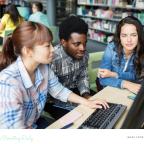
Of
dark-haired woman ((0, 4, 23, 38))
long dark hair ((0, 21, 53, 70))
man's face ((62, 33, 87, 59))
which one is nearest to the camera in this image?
long dark hair ((0, 21, 53, 70))

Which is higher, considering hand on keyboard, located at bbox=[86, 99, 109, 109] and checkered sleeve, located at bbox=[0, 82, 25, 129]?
checkered sleeve, located at bbox=[0, 82, 25, 129]

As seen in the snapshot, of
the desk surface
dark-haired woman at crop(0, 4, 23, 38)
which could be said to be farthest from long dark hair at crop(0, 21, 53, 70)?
dark-haired woman at crop(0, 4, 23, 38)

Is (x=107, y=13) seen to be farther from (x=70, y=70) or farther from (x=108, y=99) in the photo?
(x=108, y=99)

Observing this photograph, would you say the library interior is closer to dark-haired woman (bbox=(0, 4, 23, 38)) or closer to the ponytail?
the ponytail

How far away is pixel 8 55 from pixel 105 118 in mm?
601

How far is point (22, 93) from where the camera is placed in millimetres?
1231

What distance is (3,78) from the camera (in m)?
1.17

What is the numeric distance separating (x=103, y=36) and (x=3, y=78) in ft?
17.3

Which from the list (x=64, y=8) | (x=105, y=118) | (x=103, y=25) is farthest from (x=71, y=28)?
(x=64, y=8)

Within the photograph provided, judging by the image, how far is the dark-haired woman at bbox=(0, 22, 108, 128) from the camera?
1123mm

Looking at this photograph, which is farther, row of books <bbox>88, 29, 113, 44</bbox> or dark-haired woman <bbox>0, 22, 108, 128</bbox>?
row of books <bbox>88, 29, 113, 44</bbox>

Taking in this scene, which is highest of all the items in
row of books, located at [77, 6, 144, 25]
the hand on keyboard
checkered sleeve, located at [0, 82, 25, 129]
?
row of books, located at [77, 6, 144, 25]

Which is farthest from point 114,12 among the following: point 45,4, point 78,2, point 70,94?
point 70,94
